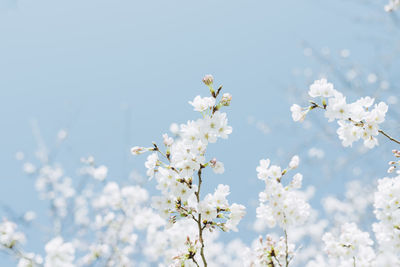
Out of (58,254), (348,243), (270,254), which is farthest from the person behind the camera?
(58,254)

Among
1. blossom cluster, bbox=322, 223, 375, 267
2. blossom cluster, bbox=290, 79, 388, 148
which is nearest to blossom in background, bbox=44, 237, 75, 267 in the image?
blossom cluster, bbox=322, 223, 375, 267

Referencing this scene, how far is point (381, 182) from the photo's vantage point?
89.6 inches

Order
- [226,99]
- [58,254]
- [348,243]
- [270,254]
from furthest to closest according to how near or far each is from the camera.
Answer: [58,254] < [348,243] < [270,254] < [226,99]

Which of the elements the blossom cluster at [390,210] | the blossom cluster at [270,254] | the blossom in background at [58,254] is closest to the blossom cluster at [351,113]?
the blossom cluster at [390,210]

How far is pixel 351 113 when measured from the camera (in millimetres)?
2068

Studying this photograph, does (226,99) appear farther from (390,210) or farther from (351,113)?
(390,210)

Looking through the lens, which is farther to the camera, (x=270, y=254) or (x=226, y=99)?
(x=270, y=254)

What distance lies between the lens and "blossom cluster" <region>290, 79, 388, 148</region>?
2035mm

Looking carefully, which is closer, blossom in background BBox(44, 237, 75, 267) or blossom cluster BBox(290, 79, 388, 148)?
blossom cluster BBox(290, 79, 388, 148)

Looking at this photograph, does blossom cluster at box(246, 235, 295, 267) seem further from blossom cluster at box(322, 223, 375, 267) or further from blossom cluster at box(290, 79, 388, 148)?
blossom cluster at box(290, 79, 388, 148)

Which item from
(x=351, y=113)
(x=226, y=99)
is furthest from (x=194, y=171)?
(x=351, y=113)

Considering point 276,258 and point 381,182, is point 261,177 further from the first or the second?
point 381,182

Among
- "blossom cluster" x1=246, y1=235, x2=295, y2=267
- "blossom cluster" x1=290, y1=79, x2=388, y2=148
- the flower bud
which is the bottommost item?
"blossom cluster" x1=246, y1=235, x2=295, y2=267

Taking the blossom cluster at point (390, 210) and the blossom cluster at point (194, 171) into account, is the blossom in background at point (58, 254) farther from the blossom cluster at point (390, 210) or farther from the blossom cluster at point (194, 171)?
the blossom cluster at point (390, 210)
